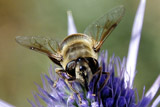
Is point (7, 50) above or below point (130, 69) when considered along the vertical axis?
above

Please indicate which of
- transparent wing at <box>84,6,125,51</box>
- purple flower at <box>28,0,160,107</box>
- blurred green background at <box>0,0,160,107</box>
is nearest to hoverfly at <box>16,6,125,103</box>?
transparent wing at <box>84,6,125,51</box>

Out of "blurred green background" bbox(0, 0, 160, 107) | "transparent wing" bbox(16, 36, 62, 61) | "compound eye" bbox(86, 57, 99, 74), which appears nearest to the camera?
"compound eye" bbox(86, 57, 99, 74)

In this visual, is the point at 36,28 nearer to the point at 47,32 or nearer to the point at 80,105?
the point at 47,32

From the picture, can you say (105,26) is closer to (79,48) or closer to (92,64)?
(79,48)

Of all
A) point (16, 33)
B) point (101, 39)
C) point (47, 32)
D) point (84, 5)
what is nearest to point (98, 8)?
point (84, 5)

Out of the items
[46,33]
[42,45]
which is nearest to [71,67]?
[42,45]

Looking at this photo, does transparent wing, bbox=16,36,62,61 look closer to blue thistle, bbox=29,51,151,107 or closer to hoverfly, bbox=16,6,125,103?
hoverfly, bbox=16,6,125,103
